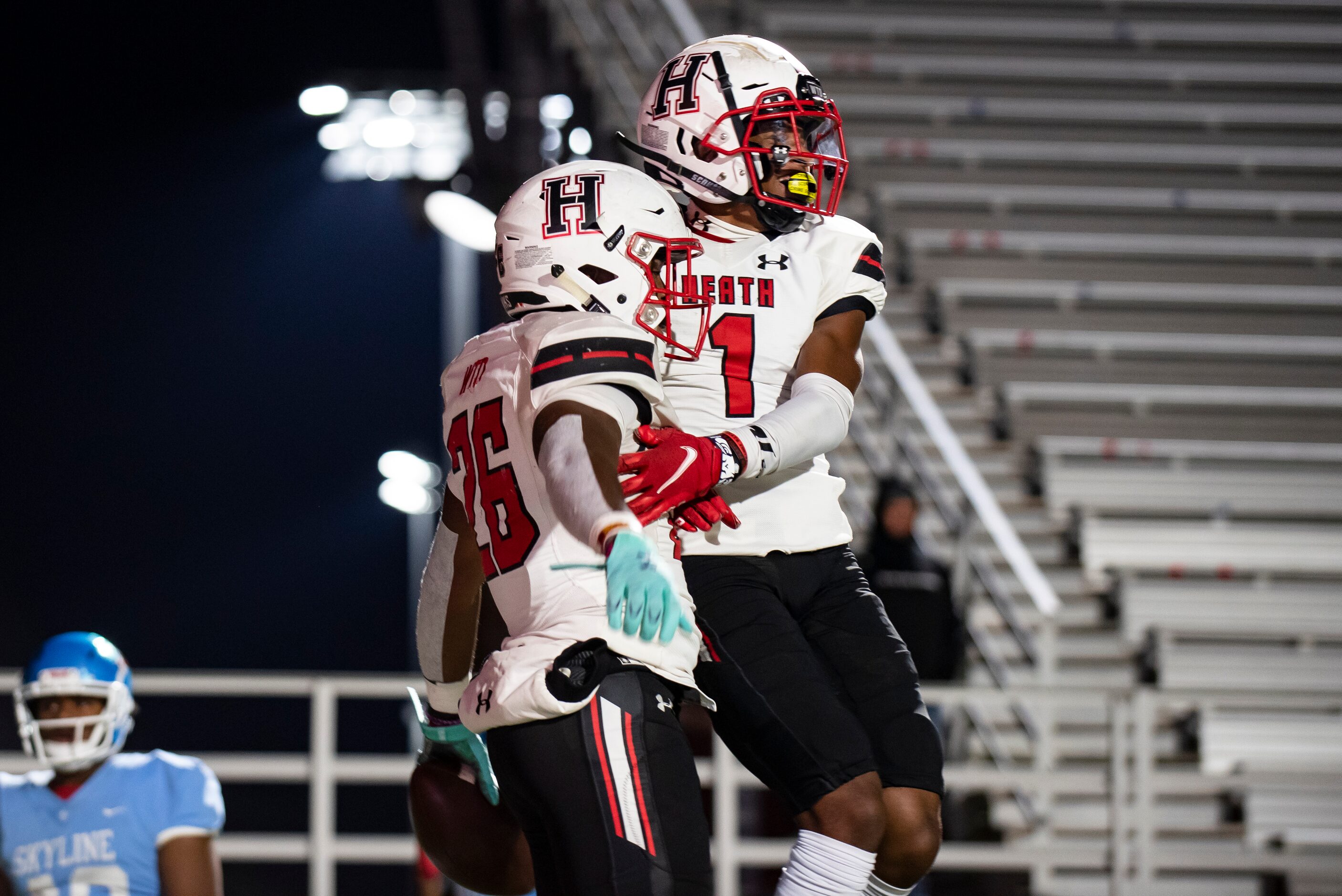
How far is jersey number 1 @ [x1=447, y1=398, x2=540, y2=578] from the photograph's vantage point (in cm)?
253

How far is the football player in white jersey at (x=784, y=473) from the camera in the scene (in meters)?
2.74

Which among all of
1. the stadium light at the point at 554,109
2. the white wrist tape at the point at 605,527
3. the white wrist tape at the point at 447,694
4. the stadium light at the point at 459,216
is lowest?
the white wrist tape at the point at 447,694

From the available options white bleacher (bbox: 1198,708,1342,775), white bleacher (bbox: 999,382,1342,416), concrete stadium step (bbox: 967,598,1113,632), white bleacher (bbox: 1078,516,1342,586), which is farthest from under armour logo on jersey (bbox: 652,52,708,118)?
white bleacher (bbox: 999,382,1342,416)

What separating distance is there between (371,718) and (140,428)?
4.30 metres

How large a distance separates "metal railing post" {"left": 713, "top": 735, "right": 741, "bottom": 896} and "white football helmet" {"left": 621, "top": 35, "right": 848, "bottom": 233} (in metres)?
2.72

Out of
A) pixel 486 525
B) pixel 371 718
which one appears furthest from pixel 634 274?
pixel 371 718

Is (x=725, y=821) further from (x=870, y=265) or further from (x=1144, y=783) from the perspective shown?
(x=870, y=265)

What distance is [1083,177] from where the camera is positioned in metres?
8.98

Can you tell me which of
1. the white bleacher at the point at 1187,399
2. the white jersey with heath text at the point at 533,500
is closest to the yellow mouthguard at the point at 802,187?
the white jersey with heath text at the point at 533,500

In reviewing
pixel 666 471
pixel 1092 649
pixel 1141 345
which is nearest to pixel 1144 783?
pixel 1092 649

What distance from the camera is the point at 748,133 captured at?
9.92 ft

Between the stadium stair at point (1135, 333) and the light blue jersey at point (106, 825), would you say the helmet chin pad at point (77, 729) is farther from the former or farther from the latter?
the stadium stair at point (1135, 333)

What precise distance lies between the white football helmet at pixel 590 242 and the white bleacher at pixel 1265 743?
4.88 metres

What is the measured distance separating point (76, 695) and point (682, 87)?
1.95 metres
